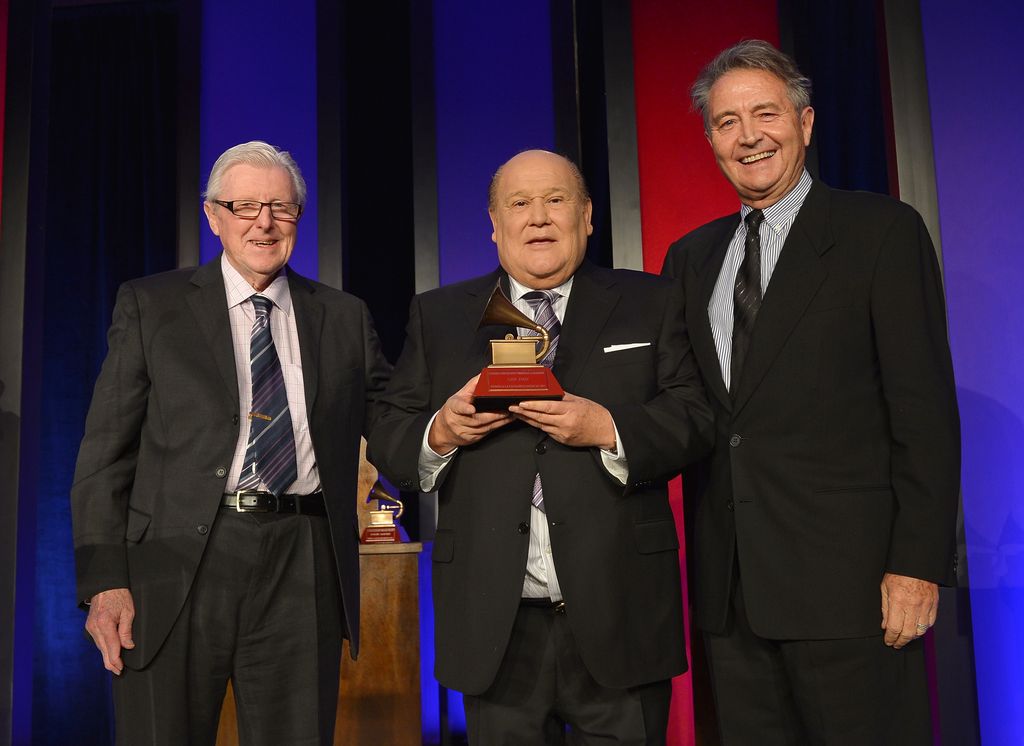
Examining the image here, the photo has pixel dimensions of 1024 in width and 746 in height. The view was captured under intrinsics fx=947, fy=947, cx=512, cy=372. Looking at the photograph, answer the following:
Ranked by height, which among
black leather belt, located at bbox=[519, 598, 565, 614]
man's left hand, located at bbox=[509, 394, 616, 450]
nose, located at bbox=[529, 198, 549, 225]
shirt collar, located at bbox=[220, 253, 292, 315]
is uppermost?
nose, located at bbox=[529, 198, 549, 225]

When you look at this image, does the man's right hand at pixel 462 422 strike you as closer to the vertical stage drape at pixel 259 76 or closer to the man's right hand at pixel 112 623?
the man's right hand at pixel 112 623

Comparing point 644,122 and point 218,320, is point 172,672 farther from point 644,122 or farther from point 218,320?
point 644,122

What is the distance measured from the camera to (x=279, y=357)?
2348 millimetres

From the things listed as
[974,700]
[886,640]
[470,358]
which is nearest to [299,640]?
Answer: [470,358]

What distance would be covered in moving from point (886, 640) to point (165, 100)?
500cm

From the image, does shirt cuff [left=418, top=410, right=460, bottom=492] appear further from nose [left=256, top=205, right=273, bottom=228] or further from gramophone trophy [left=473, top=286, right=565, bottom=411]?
nose [left=256, top=205, right=273, bottom=228]

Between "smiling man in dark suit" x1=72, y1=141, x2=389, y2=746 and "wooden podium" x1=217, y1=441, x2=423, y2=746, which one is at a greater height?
"smiling man in dark suit" x1=72, y1=141, x2=389, y2=746

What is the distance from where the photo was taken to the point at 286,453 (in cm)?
222

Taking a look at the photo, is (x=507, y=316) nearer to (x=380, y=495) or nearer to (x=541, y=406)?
(x=541, y=406)

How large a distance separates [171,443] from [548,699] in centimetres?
Result: 103

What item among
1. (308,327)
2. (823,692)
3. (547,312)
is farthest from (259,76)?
(823,692)

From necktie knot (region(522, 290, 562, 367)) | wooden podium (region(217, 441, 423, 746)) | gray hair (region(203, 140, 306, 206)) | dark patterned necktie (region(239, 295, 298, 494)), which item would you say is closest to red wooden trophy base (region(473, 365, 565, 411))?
necktie knot (region(522, 290, 562, 367))

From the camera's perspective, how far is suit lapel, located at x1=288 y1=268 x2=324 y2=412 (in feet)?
7.59

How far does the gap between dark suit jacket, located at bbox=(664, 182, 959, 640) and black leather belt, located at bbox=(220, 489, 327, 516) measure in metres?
0.93
